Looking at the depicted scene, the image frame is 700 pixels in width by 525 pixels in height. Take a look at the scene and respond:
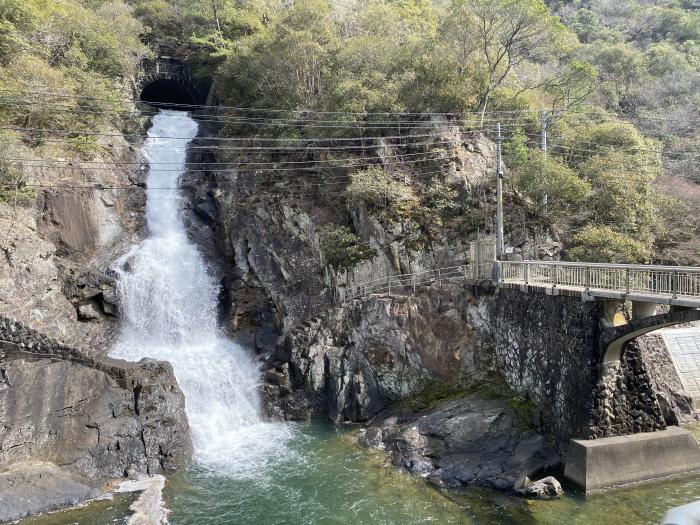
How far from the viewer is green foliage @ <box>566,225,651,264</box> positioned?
22.1 metres

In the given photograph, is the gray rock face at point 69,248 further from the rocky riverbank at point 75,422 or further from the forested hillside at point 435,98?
the forested hillside at point 435,98

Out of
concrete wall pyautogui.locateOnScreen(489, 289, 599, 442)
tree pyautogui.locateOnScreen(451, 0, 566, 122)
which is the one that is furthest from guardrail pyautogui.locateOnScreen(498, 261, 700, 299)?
tree pyautogui.locateOnScreen(451, 0, 566, 122)

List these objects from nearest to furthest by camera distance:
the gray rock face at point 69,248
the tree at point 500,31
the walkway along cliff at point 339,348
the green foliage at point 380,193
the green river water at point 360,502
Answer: the green river water at point 360,502
the walkway along cliff at point 339,348
the gray rock face at point 69,248
the green foliage at point 380,193
the tree at point 500,31

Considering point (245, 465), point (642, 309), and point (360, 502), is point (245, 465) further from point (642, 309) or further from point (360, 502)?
point (642, 309)

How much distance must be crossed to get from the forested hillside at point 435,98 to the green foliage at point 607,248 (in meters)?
0.07

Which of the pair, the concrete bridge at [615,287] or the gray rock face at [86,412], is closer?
the concrete bridge at [615,287]

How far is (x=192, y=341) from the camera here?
24031 millimetres

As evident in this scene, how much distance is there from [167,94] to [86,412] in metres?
35.5

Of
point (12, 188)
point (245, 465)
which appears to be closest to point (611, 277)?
point (245, 465)

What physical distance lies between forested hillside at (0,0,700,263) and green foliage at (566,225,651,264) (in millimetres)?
71

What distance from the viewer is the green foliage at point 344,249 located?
79.5ft

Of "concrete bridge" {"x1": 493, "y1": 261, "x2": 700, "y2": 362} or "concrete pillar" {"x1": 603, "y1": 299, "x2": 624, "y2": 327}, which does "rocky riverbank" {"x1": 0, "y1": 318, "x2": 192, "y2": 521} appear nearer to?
"concrete bridge" {"x1": 493, "y1": 261, "x2": 700, "y2": 362}

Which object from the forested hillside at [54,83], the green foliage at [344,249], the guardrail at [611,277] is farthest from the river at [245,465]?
the green foliage at [344,249]

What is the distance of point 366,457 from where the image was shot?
17.4 meters
